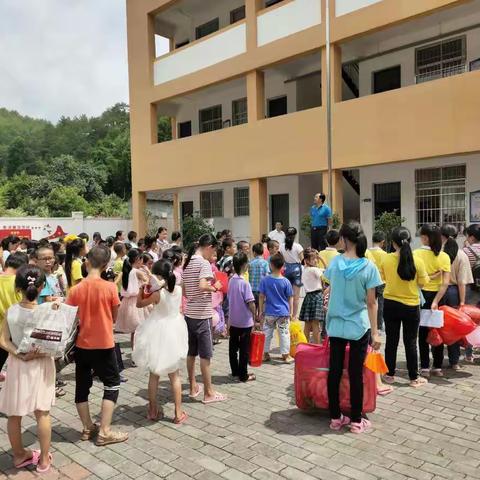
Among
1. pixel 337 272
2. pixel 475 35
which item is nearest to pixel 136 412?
pixel 337 272

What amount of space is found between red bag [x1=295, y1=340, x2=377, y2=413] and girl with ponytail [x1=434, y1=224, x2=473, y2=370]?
1912 mm

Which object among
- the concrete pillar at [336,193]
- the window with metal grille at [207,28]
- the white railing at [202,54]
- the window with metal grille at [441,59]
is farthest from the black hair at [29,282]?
the window with metal grille at [207,28]

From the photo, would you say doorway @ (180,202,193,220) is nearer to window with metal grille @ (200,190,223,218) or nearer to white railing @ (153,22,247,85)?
window with metal grille @ (200,190,223,218)

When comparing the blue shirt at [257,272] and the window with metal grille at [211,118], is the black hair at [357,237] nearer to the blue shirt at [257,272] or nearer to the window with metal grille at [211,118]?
the blue shirt at [257,272]

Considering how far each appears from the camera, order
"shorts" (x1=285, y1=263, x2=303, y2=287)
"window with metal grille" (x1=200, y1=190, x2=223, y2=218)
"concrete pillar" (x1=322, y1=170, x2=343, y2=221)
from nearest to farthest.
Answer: "shorts" (x1=285, y1=263, x2=303, y2=287), "concrete pillar" (x1=322, y1=170, x2=343, y2=221), "window with metal grille" (x1=200, y1=190, x2=223, y2=218)

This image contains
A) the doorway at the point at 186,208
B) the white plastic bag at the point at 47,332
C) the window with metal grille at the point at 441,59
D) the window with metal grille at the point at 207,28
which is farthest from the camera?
the doorway at the point at 186,208

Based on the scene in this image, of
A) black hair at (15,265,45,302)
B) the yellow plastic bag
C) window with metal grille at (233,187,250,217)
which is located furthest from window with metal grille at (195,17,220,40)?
black hair at (15,265,45,302)

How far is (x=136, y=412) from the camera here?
480 cm

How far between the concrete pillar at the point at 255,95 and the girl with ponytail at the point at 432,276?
34.0 feet

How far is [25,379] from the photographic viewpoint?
356cm

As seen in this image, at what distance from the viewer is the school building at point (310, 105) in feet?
38.7

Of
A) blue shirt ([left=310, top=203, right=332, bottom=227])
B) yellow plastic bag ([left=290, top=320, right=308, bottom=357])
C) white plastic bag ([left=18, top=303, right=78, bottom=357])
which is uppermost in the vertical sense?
blue shirt ([left=310, top=203, right=332, bottom=227])

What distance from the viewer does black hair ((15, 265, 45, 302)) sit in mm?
3613

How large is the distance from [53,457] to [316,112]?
1159 cm
